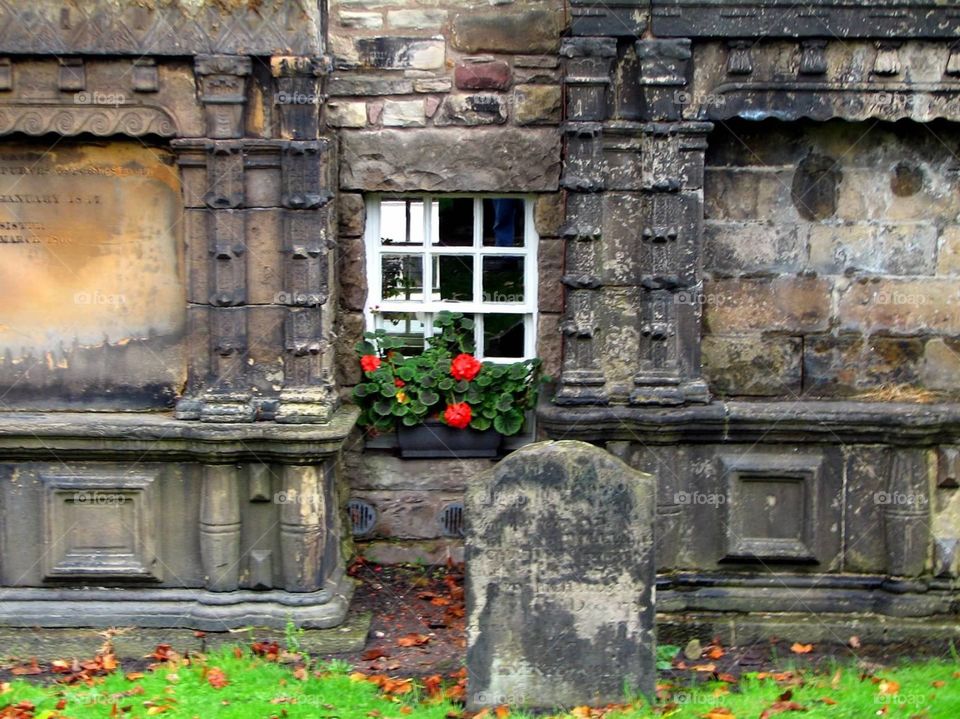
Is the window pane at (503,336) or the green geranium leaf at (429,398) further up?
the window pane at (503,336)

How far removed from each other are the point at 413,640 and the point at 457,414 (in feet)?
4.63

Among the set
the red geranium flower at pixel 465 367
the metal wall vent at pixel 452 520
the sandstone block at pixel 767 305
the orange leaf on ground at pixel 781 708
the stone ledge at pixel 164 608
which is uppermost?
the sandstone block at pixel 767 305

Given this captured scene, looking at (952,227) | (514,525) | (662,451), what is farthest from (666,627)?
(952,227)

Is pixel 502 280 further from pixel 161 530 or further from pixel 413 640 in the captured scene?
pixel 161 530

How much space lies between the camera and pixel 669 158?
6.57 meters

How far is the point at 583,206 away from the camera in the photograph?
6.61 metres

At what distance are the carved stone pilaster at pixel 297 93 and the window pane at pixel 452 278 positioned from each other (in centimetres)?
146

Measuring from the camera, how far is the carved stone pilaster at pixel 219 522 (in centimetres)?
643

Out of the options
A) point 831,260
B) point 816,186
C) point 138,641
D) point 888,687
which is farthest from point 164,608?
point 816,186

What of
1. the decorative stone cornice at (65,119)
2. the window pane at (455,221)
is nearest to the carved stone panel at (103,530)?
the decorative stone cornice at (65,119)

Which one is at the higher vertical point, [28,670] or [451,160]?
[451,160]

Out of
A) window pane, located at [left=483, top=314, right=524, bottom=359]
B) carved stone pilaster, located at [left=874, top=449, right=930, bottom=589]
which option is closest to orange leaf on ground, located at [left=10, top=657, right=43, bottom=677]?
window pane, located at [left=483, top=314, right=524, bottom=359]

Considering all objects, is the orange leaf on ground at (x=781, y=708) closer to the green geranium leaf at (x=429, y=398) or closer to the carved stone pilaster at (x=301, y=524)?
the carved stone pilaster at (x=301, y=524)

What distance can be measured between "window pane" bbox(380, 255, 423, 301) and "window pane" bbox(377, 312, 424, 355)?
11cm
